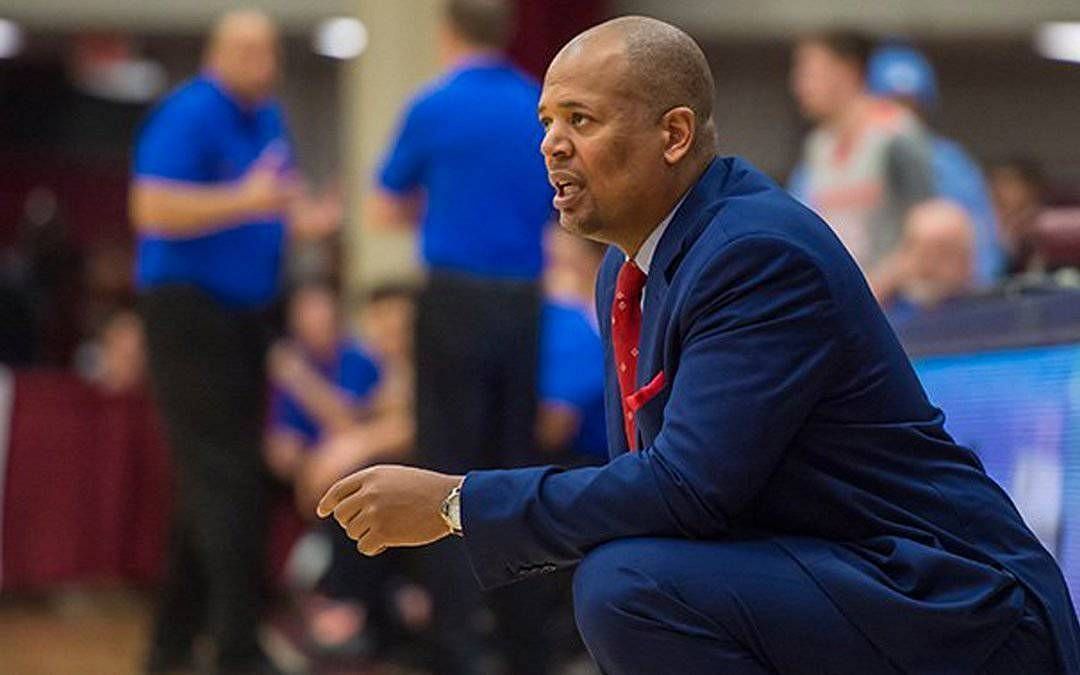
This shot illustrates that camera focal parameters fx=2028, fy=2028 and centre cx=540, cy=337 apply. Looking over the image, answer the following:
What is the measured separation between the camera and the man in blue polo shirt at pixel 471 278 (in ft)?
16.0

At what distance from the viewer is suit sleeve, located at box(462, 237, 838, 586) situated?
2.29 meters

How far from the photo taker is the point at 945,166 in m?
6.22

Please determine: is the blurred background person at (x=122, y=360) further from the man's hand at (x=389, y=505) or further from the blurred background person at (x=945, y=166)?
the man's hand at (x=389, y=505)

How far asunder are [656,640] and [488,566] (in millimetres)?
230

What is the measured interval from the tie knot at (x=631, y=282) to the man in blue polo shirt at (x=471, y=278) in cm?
228

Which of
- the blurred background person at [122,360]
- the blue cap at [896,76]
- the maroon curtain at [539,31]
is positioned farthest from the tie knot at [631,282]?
the maroon curtain at [539,31]

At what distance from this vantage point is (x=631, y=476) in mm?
2340

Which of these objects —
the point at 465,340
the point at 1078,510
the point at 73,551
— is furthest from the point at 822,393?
the point at 73,551

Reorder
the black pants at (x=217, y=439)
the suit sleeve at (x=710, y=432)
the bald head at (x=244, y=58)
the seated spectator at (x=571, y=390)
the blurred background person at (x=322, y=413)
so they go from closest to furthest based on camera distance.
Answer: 1. the suit sleeve at (x=710, y=432)
2. the black pants at (x=217, y=439)
3. the bald head at (x=244, y=58)
4. the seated spectator at (x=571, y=390)
5. the blurred background person at (x=322, y=413)

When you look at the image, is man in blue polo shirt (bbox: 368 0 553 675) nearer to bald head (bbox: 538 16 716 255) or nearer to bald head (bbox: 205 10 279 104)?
bald head (bbox: 205 10 279 104)

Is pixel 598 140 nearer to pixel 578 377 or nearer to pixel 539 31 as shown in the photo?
pixel 578 377

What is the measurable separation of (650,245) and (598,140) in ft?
0.53

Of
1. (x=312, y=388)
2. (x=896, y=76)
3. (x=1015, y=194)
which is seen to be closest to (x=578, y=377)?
(x=896, y=76)

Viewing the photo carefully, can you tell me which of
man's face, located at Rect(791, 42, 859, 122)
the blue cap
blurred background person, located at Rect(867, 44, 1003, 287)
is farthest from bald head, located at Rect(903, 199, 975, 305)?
the blue cap
